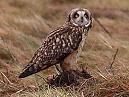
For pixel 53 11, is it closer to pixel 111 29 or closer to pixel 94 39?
pixel 111 29

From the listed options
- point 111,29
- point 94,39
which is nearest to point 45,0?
point 111,29

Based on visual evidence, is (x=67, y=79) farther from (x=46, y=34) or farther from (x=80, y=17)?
(x=46, y=34)

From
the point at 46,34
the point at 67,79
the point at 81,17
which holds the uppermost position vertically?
the point at 81,17

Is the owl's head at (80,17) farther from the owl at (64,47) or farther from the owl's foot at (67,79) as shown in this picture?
the owl's foot at (67,79)

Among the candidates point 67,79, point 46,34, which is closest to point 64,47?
point 67,79

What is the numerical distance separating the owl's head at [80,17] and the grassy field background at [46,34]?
44 cm

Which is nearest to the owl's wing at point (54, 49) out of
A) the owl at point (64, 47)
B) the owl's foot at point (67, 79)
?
the owl at point (64, 47)

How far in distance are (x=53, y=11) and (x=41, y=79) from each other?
6404 millimetres

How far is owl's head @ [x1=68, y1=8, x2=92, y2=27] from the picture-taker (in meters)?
5.29

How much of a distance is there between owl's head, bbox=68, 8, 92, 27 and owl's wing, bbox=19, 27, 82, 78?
0.25 feet

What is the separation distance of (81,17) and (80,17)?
1 centimetres

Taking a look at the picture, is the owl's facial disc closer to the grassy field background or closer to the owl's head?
the owl's head

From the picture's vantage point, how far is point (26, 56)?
7.41 m

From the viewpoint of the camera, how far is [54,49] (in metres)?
5.19
